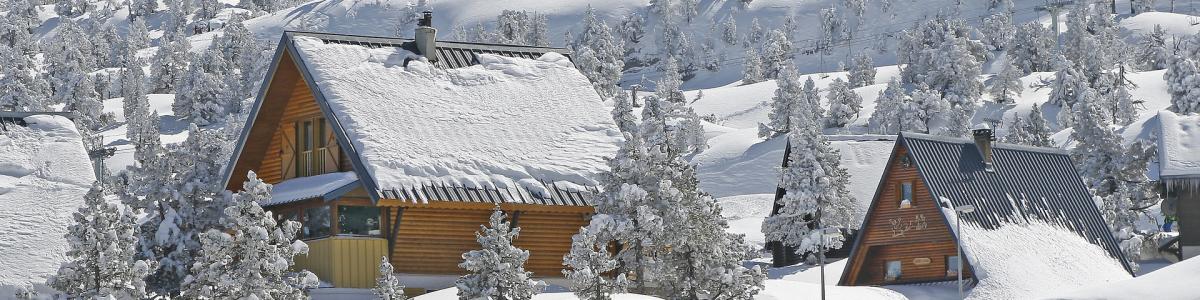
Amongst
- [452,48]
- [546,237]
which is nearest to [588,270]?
[546,237]

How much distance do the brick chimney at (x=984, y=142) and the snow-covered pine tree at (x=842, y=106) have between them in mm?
74381

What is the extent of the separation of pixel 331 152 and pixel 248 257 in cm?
952

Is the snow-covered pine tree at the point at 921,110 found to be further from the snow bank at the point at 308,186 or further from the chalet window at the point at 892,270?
the snow bank at the point at 308,186

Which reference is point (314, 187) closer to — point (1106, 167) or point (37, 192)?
point (37, 192)

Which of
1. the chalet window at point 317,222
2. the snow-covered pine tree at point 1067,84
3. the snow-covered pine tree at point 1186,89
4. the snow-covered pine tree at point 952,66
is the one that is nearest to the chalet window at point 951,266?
the chalet window at point 317,222

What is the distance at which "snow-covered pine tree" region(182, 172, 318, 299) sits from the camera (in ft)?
89.2

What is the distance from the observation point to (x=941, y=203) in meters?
46.9

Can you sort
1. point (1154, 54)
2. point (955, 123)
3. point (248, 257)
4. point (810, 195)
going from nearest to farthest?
point (248, 257)
point (810, 195)
point (955, 123)
point (1154, 54)

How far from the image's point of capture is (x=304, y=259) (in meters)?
35.5

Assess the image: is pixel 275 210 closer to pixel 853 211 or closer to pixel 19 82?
pixel 853 211

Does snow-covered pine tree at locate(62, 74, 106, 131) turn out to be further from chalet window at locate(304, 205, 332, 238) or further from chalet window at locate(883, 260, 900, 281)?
chalet window at locate(304, 205, 332, 238)

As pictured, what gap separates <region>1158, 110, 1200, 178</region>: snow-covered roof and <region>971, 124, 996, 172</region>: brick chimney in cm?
748

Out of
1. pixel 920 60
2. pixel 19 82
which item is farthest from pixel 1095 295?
pixel 19 82

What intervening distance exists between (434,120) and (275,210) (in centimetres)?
357
